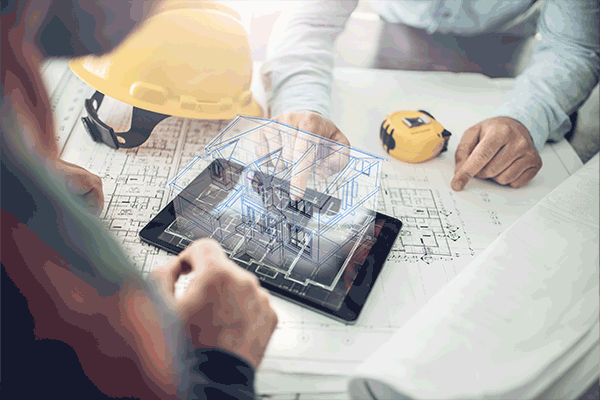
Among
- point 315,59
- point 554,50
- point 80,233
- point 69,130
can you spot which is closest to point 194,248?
point 80,233

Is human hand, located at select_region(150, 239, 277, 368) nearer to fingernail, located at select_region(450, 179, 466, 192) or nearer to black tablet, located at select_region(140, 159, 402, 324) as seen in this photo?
black tablet, located at select_region(140, 159, 402, 324)

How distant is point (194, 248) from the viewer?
456mm

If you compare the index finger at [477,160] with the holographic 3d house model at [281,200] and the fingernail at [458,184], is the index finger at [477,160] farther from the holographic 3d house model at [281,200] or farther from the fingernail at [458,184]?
the holographic 3d house model at [281,200]

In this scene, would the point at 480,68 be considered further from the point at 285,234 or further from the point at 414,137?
the point at 285,234

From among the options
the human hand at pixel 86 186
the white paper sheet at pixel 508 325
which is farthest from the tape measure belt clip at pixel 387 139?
the human hand at pixel 86 186

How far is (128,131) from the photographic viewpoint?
78 cm

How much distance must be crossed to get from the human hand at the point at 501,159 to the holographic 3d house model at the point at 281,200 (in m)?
0.20

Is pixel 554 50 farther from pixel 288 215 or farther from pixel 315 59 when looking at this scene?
pixel 288 215

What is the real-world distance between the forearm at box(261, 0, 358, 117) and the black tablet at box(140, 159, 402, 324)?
28 cm

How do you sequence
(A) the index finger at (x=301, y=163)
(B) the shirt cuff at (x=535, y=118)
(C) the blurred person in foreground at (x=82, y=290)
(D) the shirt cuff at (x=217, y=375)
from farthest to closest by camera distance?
(B) the shirt cuff at (x=535, y=118)
(A) the index finger at (x=301, y=163)
(D) the shirt cuff at (x=217, y=375)
(C) the blurred person in foreground at (x=82, y=290)

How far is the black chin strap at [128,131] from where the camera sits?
0.76 metres

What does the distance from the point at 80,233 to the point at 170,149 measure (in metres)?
0.51

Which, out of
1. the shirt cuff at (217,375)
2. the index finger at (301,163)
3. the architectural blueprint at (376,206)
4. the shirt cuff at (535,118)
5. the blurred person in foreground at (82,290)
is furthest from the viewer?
the shirt cuff at (535,118)

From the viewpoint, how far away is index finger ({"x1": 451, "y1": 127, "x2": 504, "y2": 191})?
31.0 inches
